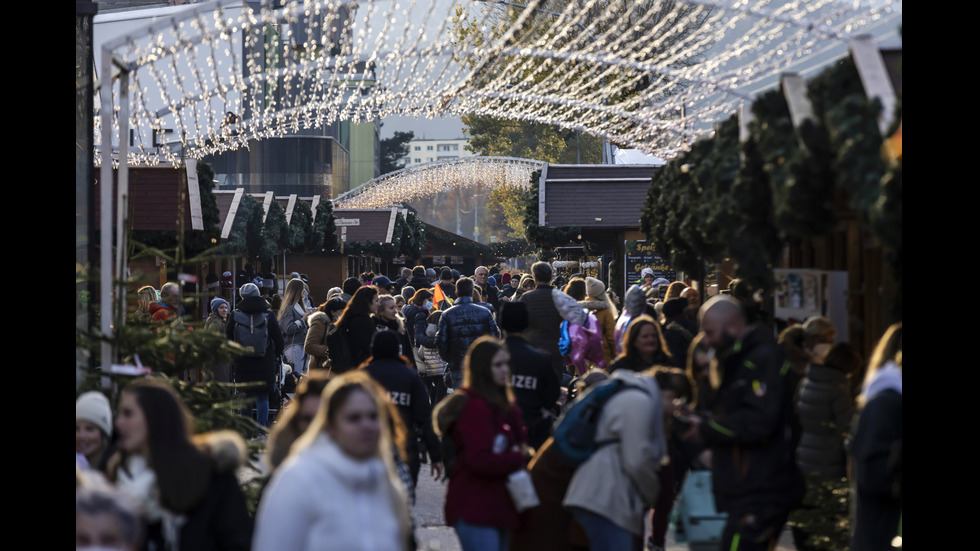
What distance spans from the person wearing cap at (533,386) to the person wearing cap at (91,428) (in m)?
3.14

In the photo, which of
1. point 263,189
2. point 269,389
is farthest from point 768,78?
point 263,189

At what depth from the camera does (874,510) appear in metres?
4.90

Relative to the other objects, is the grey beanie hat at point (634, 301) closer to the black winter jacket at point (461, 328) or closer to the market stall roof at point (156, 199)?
the black winter jacket at point (461, 328)

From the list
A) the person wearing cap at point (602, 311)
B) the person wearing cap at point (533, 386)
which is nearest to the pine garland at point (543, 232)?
the person wearing cap at point (602, 311)

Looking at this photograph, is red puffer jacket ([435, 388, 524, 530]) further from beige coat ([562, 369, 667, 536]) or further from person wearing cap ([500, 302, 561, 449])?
person wearing cap ([500, 302, 561, 449])

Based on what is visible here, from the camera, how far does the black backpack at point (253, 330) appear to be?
40.1 ft

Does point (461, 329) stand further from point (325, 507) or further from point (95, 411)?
point (325, 507)

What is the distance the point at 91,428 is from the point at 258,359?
6985 mm

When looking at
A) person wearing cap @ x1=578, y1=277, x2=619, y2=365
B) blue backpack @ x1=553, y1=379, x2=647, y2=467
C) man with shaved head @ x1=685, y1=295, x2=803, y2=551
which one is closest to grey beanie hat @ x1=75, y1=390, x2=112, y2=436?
blue backpack @ x1=553, y1=379, x2=647, y2=467

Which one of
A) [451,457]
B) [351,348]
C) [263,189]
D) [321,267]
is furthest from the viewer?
[263,189]

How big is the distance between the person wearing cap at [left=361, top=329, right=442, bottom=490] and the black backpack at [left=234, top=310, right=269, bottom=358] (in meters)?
5.00
